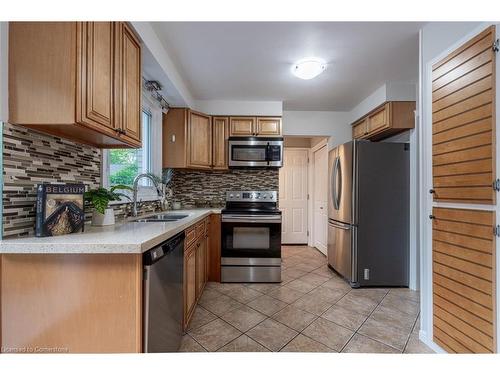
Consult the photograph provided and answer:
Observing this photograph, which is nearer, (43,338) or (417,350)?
(43,338)

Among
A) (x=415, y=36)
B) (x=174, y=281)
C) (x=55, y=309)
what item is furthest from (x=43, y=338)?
(x=415, y=36)

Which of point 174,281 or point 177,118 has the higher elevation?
point 177,118

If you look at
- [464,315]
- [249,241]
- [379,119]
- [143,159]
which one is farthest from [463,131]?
[143,159]

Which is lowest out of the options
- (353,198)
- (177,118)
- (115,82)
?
(353,198)

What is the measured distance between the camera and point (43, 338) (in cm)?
98

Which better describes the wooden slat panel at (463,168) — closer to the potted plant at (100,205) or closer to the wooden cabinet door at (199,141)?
the potted plant at (100,205)

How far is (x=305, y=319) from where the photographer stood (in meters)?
1.94

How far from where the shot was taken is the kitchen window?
6.22ft

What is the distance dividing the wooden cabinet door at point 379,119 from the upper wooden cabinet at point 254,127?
4.08 ft

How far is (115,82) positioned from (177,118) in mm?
1653

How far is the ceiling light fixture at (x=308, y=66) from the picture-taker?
2.16 metres

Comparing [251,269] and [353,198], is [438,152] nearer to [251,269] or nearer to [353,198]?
[353,198]

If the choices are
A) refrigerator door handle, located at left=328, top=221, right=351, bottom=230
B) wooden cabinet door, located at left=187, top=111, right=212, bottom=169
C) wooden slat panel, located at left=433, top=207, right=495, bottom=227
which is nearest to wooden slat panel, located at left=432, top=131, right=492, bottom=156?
wooden slat panel, located at left=433, top=207, right=495, bottom=227

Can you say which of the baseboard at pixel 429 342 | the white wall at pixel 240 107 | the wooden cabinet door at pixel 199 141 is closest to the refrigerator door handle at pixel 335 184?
the white wall at pixel 240 107
